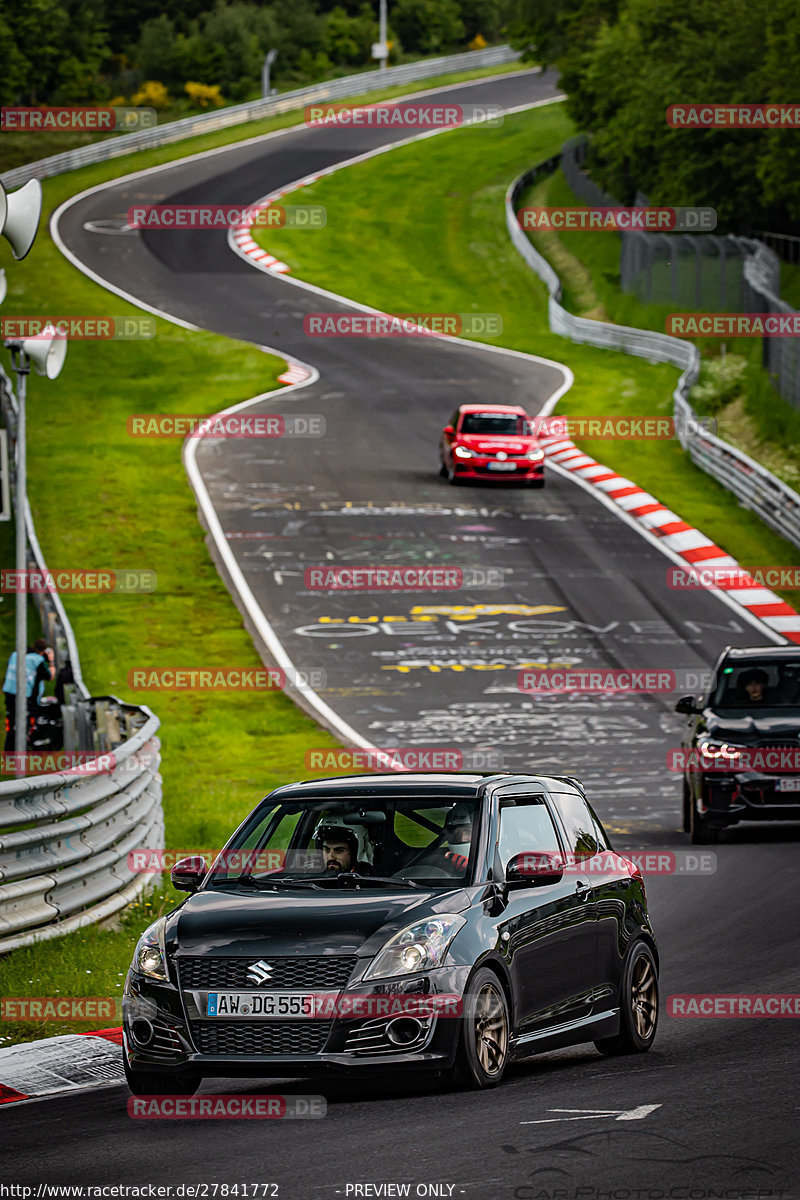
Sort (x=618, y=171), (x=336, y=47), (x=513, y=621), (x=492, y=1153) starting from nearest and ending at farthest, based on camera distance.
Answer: (x=492, y=1153) → (x=513, y=621) → (x=618, y=171) → (x=336, y=47)

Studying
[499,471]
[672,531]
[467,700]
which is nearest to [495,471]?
[499,471]

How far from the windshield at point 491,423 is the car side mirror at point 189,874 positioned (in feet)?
102

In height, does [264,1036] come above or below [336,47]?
below

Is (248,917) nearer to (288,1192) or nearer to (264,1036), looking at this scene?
(264,1036)

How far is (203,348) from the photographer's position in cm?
5381

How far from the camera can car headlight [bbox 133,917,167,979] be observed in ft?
26.6

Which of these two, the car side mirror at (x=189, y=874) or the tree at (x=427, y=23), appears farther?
the tree at (x=427, y=23)

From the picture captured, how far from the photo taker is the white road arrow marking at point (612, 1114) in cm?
751

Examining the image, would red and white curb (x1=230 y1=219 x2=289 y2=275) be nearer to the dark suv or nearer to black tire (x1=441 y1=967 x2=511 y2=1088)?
the dark suv

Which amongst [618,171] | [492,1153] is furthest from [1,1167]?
[618,171]

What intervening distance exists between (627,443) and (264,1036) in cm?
3784

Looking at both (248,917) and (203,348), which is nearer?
(248,917)

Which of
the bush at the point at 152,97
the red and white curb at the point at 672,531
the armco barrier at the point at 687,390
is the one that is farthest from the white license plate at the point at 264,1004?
the bush at the point at 152,97

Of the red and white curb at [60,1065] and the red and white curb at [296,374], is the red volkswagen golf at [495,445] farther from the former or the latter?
the red and white curb at [60,1065]
